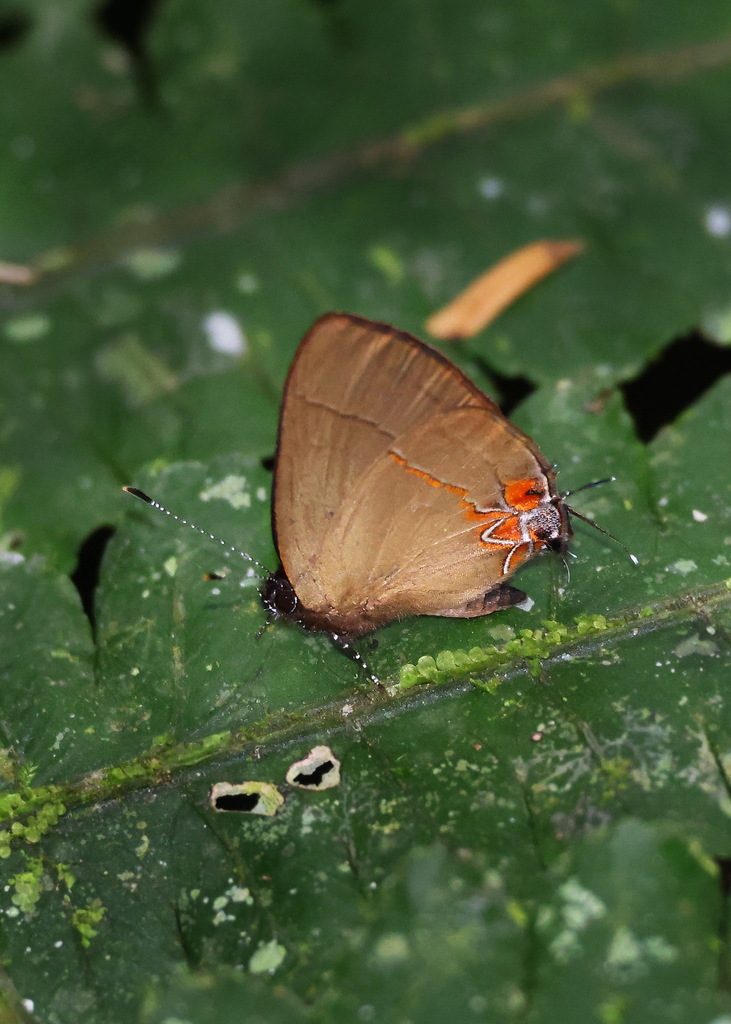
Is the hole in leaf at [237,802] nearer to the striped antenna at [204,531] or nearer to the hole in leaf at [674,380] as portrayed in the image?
the striped antenna at [204,531]

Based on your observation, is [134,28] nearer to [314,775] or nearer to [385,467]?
[385,467]

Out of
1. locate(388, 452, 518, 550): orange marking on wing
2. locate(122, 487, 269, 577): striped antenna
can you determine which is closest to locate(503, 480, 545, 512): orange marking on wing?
locate(388, 452, 518, 550): orange marking on wing

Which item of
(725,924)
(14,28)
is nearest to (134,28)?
(14,28)

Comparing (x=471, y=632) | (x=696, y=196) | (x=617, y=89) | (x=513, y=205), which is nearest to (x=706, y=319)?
(x=696, y=196)

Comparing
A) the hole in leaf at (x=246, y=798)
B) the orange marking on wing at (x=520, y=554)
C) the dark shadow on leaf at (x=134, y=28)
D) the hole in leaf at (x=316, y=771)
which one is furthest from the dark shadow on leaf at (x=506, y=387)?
the dark shadow on leaf at (x=134, y=28)

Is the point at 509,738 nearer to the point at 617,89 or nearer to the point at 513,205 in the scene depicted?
the point at 513,205

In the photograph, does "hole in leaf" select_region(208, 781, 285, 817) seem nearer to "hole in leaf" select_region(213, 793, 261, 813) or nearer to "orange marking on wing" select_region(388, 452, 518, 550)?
"hole in leaf" select_region(213, 793, 261, 813)
